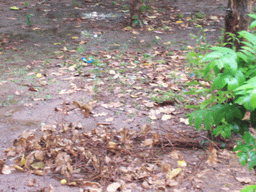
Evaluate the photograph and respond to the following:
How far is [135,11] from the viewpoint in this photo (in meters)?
6.27

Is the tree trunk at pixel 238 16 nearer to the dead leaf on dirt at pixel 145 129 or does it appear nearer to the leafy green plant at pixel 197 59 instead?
the leafy green plant at pixel 197 59

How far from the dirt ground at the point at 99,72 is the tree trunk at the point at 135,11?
0.95 ft

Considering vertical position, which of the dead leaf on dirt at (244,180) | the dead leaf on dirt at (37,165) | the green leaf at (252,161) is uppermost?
the green leaf at (252,161)

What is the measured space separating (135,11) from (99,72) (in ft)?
8.63

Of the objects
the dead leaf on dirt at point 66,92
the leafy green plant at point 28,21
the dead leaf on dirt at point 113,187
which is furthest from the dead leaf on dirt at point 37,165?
the leafy green plant at point 28,21

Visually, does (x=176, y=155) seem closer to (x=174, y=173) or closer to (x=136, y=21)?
(x=174, y=173)

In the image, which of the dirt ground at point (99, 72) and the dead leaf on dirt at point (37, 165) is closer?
the dead leaf on dirt at point (37, 165)

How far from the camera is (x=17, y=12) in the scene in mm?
7316

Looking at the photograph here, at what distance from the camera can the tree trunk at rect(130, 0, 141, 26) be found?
622cm

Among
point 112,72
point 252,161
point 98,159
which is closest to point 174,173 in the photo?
point 98,159

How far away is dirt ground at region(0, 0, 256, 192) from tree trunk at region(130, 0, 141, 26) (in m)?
0.29

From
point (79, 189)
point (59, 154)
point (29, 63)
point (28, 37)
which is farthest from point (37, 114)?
point (28, 37)

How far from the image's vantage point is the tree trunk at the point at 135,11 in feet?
20.4

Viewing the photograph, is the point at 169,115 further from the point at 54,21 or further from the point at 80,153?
the point at 54,21
